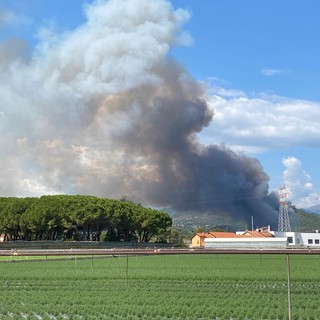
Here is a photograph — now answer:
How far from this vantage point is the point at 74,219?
4318 inches

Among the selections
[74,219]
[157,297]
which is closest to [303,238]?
[74,219]

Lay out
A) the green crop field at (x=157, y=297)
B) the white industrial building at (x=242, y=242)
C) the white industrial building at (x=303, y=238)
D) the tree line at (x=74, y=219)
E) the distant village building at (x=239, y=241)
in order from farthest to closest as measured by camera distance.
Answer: the white industrial building at (x=303, y=238) < the white industrial building at (x=242, y=242) < the distant village building at (x=239, y=241) < the tree line at (x=74, y=219) < the green crop field at (x=157, y=297)

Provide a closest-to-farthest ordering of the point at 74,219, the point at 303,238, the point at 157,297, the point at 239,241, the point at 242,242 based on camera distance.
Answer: the point at 157,297 < the point at 74,219 < the point at 239,241 < the point at 242,242 < the point at 303,238

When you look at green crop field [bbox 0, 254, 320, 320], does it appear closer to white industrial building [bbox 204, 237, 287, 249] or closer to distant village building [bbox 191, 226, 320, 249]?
distant village building [bbox 191, 226, 320, 249]

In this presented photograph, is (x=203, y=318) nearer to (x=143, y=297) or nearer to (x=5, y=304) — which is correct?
(x=143, y=297)

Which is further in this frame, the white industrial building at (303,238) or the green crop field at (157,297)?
the white industrial building at (303,238)

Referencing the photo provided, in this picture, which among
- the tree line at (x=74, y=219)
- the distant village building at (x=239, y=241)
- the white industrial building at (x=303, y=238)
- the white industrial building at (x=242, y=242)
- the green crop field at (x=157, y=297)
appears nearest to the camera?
the green crop field at (x=157, y=297)

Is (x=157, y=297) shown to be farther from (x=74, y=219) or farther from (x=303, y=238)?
(x=303, y=238)

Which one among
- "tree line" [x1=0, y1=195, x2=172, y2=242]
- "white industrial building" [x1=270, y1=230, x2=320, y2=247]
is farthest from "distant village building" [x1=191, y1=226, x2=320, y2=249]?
"tree line" [x1=0, y1=195, x2=172, y2=242]

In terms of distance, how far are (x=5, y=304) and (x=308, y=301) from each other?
521 inches

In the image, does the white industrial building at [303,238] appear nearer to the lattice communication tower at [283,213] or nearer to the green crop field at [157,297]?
the lattice communication tower at [283,213]

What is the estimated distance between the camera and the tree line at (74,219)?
10921 cm

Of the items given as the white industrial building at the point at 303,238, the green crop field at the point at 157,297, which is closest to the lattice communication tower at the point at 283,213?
the white industrial building at the point at 303,238

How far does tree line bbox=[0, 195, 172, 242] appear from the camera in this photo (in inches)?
4300
